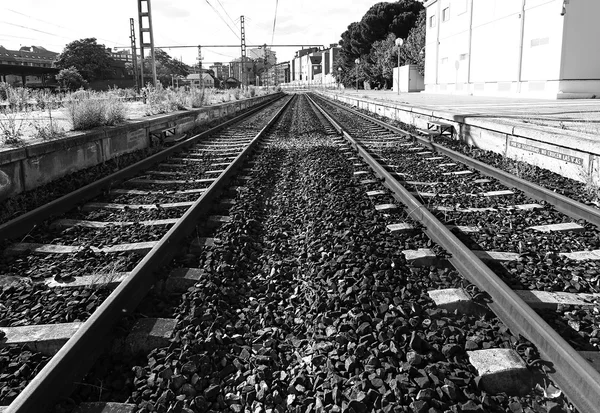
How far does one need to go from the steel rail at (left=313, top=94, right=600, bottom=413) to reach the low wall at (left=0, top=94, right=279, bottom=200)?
5.46m

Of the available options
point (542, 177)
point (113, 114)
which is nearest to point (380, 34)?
point (113, 114)

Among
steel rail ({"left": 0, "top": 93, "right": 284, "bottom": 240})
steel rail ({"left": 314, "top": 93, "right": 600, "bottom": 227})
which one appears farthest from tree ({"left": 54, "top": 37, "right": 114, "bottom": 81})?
steel rail ({"left": 314, "top": 93, "right": 600, "bottom": 227})

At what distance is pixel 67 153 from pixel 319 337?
6470 mm

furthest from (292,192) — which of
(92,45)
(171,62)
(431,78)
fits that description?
(171,62)

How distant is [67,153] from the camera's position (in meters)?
7.69

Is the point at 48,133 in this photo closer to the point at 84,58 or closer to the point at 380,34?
the point at 380,34

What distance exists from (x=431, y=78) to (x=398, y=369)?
4023cm

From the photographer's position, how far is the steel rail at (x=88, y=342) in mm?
2204

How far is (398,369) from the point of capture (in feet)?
8.23

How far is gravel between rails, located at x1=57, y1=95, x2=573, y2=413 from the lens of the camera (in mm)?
2333

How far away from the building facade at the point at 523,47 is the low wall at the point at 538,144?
40.6 ft

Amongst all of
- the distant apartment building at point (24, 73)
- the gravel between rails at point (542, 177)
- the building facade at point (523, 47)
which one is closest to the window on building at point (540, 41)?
the building facade at point (523, 47)

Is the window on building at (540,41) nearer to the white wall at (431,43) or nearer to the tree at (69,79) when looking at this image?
the white wall at (431,43)

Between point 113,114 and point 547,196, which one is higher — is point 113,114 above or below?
above
